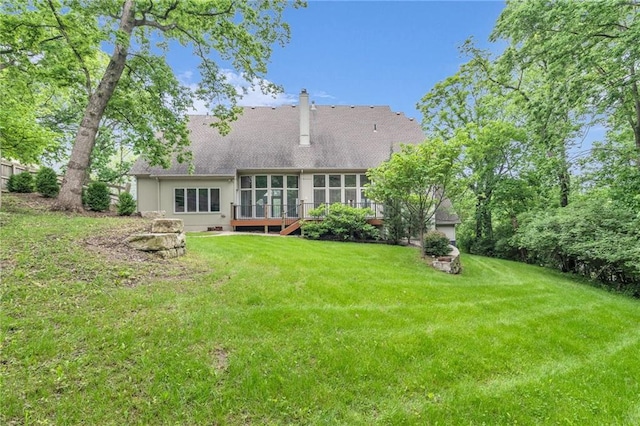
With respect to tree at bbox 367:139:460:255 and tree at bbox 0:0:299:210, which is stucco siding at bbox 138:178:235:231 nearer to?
tree at bbox 0:0:299:210

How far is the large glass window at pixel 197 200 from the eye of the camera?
16531 mm

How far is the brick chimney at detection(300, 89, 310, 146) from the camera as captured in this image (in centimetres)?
1789

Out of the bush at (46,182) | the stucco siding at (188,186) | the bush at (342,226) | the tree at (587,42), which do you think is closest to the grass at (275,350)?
the bush at (46,182)

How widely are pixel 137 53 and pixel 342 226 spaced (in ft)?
32.5

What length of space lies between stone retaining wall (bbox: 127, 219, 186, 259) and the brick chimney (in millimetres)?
12064

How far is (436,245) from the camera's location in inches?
400

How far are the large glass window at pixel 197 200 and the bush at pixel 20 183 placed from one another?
5.73m

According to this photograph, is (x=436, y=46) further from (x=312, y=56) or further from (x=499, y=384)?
(x=499, y=384)

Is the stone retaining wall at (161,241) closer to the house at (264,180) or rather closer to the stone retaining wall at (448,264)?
the stone retaining wall at (448,264)

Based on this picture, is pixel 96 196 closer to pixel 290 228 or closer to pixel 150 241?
pixel 150 241

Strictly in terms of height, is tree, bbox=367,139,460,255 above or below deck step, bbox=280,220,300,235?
above

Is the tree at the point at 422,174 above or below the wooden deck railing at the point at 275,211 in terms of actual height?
above

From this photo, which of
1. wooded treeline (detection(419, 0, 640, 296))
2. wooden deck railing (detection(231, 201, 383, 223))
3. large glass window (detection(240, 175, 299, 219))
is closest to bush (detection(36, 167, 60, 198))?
wooden deck railing (detection(231, 201, 383, 223))

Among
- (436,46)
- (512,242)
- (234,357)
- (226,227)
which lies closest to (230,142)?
(226,227)
